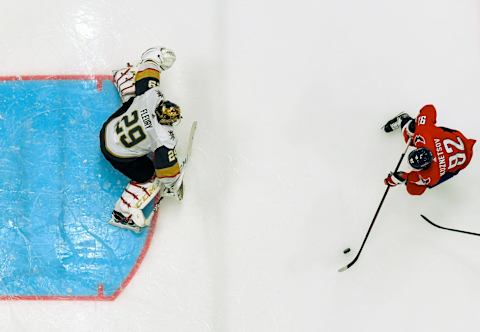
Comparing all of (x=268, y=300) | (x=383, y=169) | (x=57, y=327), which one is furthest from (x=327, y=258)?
(x=57, y=327)

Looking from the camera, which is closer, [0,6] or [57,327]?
[57,327]

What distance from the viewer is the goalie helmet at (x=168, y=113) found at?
2893 mm

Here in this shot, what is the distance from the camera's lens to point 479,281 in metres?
3.54

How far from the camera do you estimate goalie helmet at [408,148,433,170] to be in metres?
2.85

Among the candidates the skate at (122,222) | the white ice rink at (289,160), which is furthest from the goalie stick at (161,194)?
the white ice rink at (289,160)

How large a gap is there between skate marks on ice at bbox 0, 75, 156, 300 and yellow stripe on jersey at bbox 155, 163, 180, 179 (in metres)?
0.53

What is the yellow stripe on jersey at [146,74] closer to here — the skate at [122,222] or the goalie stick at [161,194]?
the goalie stick at [161,194]

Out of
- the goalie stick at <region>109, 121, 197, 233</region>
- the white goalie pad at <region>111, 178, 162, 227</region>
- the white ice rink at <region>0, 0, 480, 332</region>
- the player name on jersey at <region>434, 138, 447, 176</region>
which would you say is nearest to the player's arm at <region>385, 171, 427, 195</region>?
the player name on jersey at <region>434, 138, 447, 176</region>

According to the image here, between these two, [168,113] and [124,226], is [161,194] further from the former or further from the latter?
[168,113]

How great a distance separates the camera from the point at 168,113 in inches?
114

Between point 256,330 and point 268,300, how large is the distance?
7.9 inches

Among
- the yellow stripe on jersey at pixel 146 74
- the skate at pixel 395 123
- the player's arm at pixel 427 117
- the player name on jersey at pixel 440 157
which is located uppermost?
the player's arm at pixel 427 117

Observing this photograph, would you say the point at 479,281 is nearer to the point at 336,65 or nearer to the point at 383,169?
the point at 383,169

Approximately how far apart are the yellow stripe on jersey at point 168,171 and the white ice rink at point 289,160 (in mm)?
489
